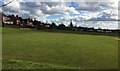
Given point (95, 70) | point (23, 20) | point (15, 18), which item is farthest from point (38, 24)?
point (95, 70)

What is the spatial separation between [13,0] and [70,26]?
137 meters

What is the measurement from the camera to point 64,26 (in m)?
141

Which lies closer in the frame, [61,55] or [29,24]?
[61,55]

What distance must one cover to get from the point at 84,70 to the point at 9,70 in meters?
3.66

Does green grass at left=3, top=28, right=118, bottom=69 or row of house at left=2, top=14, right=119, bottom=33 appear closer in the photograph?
green grass at left=3, top=28, right=118, bottom=69

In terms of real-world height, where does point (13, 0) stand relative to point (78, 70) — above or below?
above

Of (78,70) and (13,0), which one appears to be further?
(78,70)

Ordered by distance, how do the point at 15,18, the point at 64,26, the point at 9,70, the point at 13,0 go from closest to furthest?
the point at 13,0 → the point at 9,70 → the point at 15,18 → the point at 64,26

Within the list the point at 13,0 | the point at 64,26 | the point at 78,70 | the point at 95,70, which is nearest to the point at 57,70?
the point at 78,70

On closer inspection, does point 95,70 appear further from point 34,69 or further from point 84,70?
point 34,69

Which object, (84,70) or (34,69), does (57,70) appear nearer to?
(34,69)

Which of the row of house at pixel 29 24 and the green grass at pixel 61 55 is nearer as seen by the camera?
the green grass at pixel 61 55

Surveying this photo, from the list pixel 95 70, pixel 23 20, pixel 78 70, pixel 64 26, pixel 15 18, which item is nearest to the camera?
pixel 78 70

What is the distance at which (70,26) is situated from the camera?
5645 inches
